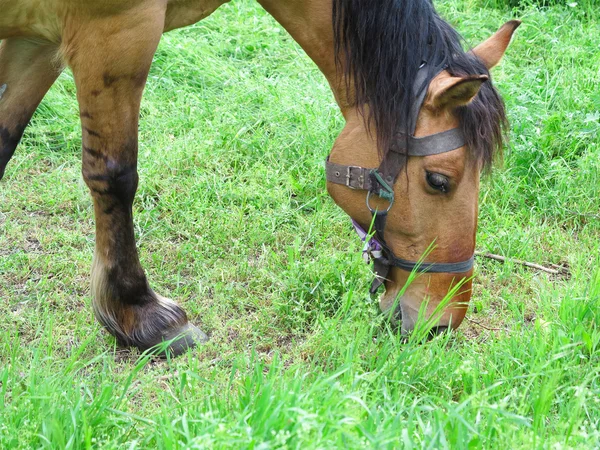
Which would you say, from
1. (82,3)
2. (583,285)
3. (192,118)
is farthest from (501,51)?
(192,118)

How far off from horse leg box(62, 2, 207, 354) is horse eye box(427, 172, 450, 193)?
1.10m

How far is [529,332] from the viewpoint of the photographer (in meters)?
2.83

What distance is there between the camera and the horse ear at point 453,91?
2.52 m

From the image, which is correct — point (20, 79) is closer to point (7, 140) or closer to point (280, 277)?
point (7, 140)

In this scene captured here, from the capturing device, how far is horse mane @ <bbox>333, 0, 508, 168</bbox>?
2.76 meters

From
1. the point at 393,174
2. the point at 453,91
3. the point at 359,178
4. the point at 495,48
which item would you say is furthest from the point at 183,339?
the point at 495,48

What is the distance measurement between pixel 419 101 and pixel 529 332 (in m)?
0.96

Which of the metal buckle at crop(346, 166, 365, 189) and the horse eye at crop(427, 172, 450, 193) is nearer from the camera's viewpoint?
the horse eye at crop(427, 172, 450, 193)

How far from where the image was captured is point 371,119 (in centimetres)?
285

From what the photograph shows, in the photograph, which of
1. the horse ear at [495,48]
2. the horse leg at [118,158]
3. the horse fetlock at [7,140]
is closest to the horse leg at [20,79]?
the horse fetlock at [7,140]

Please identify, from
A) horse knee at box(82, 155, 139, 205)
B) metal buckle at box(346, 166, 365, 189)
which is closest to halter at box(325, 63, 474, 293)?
metal buckle at box(346, 166, 365, 189)

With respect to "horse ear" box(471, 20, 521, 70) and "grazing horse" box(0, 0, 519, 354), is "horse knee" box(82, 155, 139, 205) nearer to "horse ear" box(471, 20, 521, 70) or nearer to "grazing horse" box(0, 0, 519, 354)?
"grazing horse" box(0, 0, 519, 354)

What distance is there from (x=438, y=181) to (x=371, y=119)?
35 centimetres

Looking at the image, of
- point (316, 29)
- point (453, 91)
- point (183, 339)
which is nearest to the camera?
point (453, 91)
